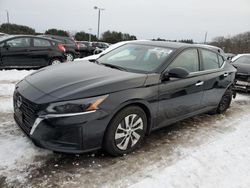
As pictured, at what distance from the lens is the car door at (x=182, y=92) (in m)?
3.66

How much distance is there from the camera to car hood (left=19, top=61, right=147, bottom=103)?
2877 millimetres

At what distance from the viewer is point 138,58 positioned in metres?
4.08

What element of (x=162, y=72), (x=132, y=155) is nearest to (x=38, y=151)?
(x=132, y=155)

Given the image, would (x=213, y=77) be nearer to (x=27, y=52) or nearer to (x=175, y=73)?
(x=175, y=73)

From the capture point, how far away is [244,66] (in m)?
8.28

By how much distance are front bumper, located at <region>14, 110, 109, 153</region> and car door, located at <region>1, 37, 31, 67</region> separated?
648 centimetres

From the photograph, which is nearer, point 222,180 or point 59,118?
point 59,118

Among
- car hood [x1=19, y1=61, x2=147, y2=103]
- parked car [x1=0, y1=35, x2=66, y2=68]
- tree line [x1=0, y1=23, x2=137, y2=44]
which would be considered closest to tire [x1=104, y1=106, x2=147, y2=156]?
car hood [x1=19, y1=61, x2=147, y2=103]

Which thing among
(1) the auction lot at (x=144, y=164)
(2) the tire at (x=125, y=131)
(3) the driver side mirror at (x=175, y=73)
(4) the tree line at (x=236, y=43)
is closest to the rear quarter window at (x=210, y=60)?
(3) the driver side mirror at (x=175, y=73)

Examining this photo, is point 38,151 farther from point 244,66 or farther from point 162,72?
point 244,66

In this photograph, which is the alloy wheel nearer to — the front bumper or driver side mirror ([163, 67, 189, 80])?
the front bumper

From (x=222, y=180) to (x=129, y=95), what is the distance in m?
1.52

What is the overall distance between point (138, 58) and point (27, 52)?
20.2 ft

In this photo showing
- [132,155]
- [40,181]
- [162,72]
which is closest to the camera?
[40,181]
